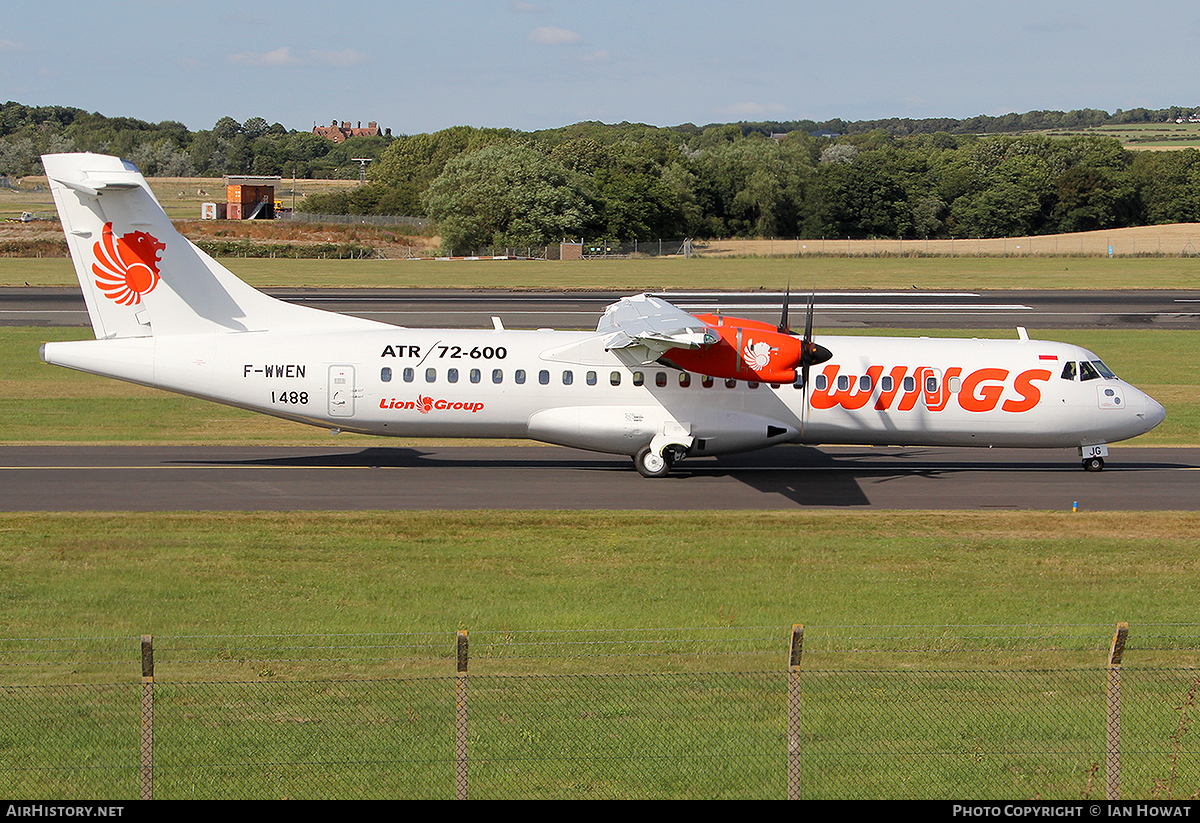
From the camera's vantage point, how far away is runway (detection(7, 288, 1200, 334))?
55.4 meters

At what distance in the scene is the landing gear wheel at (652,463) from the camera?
26.9m

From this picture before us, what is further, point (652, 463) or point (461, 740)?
point (652, 463)

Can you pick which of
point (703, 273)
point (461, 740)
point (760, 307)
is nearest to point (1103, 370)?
point (461, 740)

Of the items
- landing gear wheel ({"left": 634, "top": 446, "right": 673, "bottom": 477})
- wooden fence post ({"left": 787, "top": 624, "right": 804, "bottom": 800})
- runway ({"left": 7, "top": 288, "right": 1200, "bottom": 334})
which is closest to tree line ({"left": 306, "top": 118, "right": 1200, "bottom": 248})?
runway ({"left": 7, "top": 288, "right": 1200, "bottom": 334})

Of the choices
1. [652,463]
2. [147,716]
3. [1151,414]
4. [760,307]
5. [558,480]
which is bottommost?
[558,480]

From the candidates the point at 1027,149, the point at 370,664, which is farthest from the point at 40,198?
the point at 370,664

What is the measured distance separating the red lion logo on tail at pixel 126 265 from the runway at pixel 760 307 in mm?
27264

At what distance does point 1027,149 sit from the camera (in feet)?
476

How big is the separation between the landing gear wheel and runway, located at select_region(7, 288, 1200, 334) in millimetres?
25168

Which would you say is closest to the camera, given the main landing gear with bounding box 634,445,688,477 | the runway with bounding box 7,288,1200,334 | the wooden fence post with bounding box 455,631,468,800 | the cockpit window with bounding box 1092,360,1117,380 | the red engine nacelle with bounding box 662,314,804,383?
the wooden fence post with bounding box 455,631,468,800

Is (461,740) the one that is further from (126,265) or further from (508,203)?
(508,203)

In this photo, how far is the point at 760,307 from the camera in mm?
62469

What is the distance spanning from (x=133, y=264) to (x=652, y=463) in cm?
1292

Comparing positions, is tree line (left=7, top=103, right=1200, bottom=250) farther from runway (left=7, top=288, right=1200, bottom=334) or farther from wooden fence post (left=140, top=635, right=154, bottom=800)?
wooden fence post (left=140, top=635, right=154, bottom=800)
